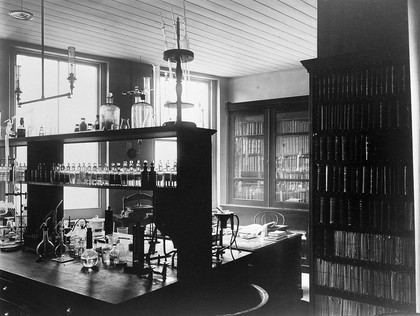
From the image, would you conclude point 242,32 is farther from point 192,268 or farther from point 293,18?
point 192,268

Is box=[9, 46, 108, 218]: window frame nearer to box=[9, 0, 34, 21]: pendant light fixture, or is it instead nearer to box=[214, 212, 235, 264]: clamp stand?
box=[9, 0, 34, 21]: pendant light fixture

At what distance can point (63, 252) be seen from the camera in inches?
145

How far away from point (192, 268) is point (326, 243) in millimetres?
1376

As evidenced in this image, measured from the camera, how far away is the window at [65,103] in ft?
17.8

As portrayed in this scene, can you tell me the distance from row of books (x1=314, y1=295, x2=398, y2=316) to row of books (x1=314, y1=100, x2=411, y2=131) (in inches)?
55.3

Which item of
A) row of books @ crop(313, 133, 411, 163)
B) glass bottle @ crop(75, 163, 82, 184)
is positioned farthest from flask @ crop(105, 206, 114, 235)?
row of books @ crop(313, 133, 411, 163)

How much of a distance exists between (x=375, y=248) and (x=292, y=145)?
132 inches

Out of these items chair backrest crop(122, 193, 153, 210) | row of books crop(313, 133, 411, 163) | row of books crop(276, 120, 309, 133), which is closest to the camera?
row of books crop(313, 133, 411, 163)

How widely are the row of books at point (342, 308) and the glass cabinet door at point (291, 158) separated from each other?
9.46ft

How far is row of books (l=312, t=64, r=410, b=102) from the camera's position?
10.9 feet

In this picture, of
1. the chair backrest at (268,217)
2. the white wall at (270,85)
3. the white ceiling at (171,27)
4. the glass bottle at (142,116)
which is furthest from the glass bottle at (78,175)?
the white wall at (270,85)

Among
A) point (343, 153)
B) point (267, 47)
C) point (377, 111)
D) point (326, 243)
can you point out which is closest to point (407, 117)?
point (377, 111)

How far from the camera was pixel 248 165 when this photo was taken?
7.20m

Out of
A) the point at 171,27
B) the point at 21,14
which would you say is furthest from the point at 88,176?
the point at 171,27
